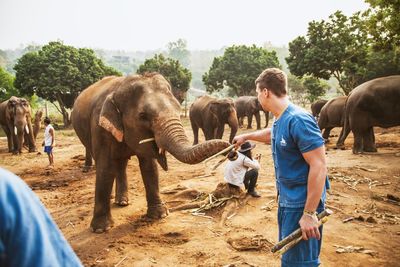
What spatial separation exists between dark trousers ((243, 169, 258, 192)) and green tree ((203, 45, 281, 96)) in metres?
30.2

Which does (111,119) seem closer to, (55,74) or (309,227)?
(309,227)

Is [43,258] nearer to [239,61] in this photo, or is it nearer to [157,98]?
[157,98]

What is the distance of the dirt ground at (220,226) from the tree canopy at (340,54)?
605 inches

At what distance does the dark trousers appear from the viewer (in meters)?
6.85

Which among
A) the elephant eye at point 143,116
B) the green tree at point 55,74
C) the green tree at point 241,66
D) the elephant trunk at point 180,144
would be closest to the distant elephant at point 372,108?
the elephant trunk at point 180,144

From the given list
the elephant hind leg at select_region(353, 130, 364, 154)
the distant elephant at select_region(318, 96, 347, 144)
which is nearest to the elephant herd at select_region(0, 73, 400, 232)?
the elephant hind leg at select_region(353, 130, 364, 154)

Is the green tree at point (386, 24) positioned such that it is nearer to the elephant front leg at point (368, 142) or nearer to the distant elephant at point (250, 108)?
the elephant front leg at point (368, 142)

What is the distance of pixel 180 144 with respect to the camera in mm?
4473

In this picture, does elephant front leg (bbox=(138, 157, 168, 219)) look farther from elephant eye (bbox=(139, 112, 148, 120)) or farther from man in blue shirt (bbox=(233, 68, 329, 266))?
man in blue shirt (bbox=(233, 68, 329, 266))

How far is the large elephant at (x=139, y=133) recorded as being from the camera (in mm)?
4602

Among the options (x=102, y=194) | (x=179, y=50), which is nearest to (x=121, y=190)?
(x=102, y=194)

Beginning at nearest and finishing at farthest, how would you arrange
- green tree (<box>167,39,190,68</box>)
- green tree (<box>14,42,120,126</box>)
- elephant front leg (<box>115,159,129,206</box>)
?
elephant front leg (<box>115,159,129,206</box>)
green tree (<box>14,42,120,126</box>)
green tree (<box>167,39,190,68</box>)

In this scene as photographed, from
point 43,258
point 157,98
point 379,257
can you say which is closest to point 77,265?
point 43,258

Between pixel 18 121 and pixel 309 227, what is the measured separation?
14.9m
